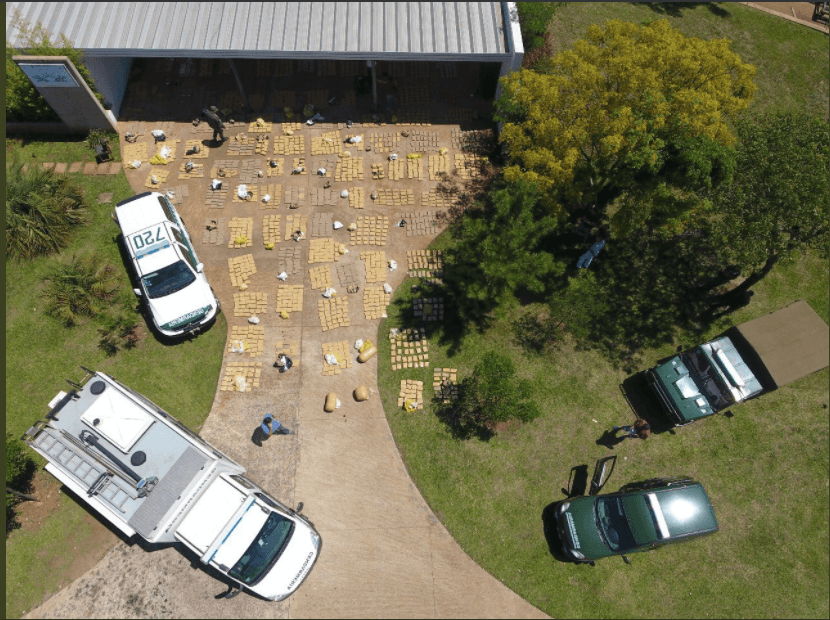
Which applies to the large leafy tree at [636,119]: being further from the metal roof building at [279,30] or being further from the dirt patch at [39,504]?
the dirt patch at [39,504]

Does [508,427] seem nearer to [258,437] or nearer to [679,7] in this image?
[258,437]

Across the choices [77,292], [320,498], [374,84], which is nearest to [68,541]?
[320,498]

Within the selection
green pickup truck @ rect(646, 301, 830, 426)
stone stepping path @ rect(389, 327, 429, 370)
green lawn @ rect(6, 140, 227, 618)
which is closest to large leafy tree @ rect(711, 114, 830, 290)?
green pickup truck @ rect(646, 301, 830, 426)

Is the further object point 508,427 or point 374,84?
point 374,84

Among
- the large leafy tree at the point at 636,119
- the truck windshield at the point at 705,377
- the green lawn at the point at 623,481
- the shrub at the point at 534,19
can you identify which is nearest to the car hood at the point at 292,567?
the green lawn at the point at 623,481

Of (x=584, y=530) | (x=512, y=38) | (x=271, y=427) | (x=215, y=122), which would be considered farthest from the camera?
(x=215, y=122)

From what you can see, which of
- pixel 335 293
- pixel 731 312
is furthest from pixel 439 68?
pixel 731 312

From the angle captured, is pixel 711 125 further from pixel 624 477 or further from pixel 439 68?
pixel 439 68
